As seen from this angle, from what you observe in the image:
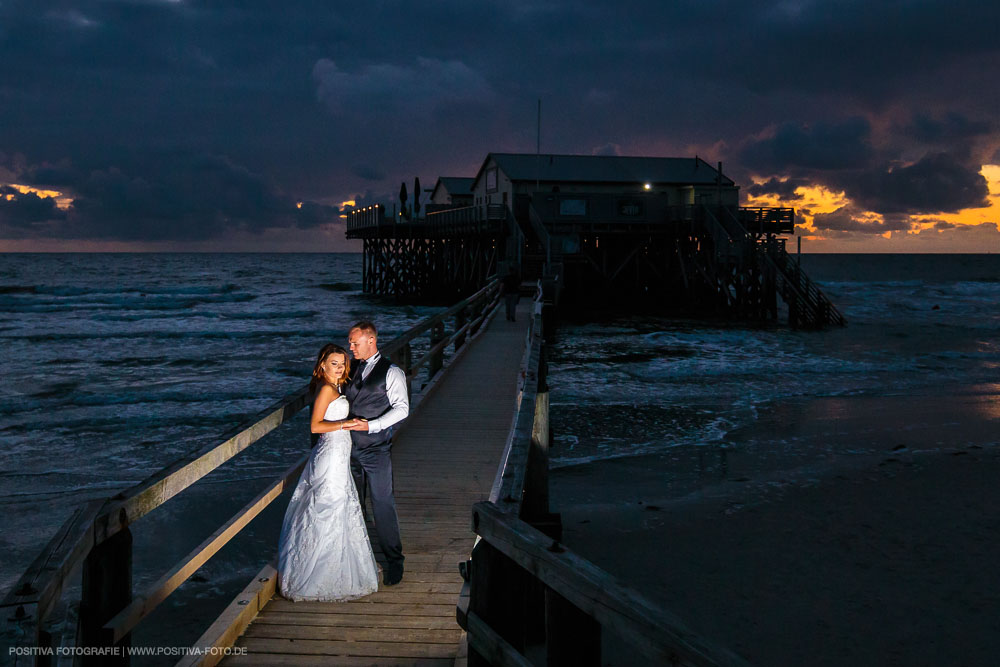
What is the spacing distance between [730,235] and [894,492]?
984 inches

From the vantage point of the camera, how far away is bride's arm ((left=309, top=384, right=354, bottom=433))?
4211 mm

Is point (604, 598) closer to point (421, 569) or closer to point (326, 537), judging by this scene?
point (326, 537)

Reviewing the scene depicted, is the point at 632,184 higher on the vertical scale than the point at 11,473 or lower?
higher

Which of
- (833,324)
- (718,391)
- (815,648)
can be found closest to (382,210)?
(833,324)

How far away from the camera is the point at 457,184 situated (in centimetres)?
5294

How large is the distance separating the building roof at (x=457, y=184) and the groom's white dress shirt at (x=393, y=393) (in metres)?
47.4

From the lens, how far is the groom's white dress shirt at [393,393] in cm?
439

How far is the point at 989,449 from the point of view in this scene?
37.0ft

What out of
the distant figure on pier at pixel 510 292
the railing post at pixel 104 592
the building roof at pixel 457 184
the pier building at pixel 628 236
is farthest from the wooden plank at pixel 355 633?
the building roof at pixel 457 184

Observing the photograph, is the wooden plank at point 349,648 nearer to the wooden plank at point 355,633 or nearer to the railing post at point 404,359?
the wooden plank at point 355,633

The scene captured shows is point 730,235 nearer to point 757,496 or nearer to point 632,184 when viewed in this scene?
point 632,184

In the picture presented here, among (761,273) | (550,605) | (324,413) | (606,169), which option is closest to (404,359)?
(324,413)

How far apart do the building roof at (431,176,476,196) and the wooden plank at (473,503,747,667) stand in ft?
162

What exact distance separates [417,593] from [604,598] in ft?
8.25
